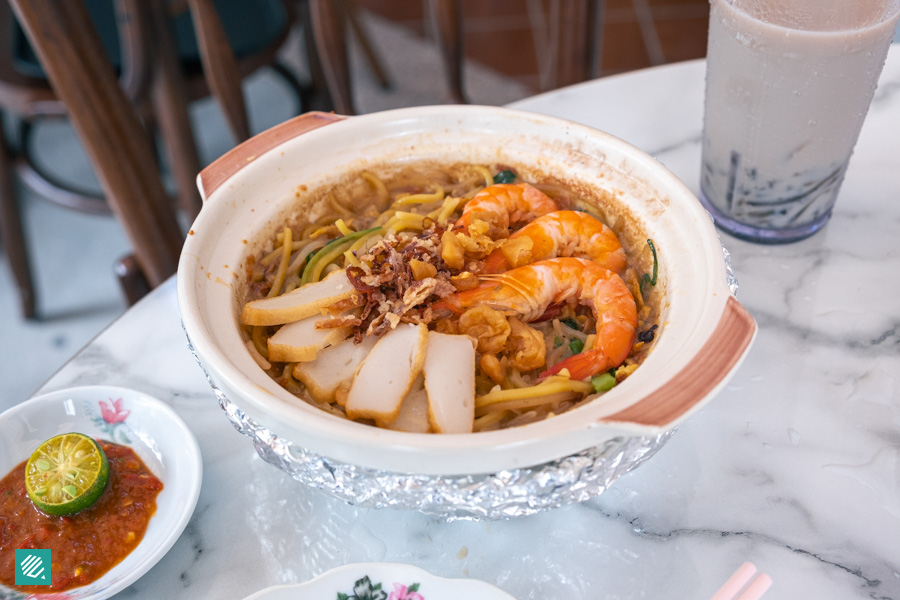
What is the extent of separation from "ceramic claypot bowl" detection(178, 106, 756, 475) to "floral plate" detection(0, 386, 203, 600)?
0.22 meters

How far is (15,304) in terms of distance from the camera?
3270 mm

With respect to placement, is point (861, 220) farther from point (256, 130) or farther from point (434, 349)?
point (256, 130)

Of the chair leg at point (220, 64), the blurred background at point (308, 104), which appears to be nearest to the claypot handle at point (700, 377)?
the chair leg at point (220, 64)

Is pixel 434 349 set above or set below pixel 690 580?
above

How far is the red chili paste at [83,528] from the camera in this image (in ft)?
3.40

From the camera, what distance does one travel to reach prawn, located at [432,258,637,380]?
1122 mm

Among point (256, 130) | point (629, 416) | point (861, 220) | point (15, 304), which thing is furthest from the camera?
point (256, 130)

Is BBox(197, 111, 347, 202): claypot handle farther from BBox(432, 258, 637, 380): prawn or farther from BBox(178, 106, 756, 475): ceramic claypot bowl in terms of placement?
BBox(432, 258, 637, 380): prawn

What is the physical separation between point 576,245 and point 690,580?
53cm

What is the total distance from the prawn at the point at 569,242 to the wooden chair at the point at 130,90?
1.17 meters

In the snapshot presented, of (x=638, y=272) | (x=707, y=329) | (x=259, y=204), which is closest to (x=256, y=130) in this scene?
(x=259, y=204)

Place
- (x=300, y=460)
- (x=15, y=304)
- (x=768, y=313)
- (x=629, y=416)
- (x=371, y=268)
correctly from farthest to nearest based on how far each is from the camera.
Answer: (x=15, y=304)
(x=768, y=313)
(x=371, y=268)
(x=300, y=460)
(x=629, y=416)

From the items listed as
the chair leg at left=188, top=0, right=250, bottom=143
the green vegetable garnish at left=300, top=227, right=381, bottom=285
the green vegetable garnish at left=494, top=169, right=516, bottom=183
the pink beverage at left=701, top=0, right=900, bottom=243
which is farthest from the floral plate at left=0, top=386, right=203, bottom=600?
the chair leg at left=188, top=0, right=250, bottom=143

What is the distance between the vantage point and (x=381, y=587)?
3.13 ft
